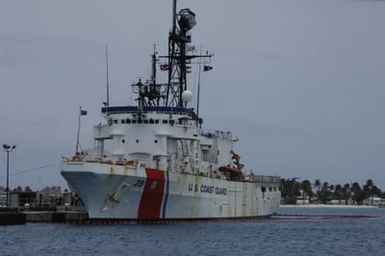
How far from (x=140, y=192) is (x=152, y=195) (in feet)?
3.47

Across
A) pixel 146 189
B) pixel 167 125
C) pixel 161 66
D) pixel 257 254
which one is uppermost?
pixel 161 66

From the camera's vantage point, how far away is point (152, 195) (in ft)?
182

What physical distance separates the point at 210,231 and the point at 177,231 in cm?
341

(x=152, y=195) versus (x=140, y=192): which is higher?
(x=140, y=192)

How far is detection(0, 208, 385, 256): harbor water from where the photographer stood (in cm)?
4274

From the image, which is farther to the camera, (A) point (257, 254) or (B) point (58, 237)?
(B) point (58, 237)

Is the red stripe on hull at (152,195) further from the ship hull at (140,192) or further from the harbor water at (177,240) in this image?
the harbor water at (177,240)

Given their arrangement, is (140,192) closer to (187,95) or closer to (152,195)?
(152,195)

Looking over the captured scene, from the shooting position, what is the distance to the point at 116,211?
54781 millimetres

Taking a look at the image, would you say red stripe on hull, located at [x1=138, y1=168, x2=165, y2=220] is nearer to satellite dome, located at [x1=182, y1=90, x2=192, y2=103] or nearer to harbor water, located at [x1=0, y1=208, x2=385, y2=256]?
harbor water, located at [x1=0, y1=208, x2=385, y2=256]

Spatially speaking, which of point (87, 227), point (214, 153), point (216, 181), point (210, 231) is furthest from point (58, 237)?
point (214, 153)

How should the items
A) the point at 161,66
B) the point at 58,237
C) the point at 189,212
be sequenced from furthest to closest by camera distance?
the point at 161,66, the point at 189,212, the point at 58,237

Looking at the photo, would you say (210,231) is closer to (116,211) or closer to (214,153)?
(116,211)

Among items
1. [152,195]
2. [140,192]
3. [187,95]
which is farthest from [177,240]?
[187,95]
